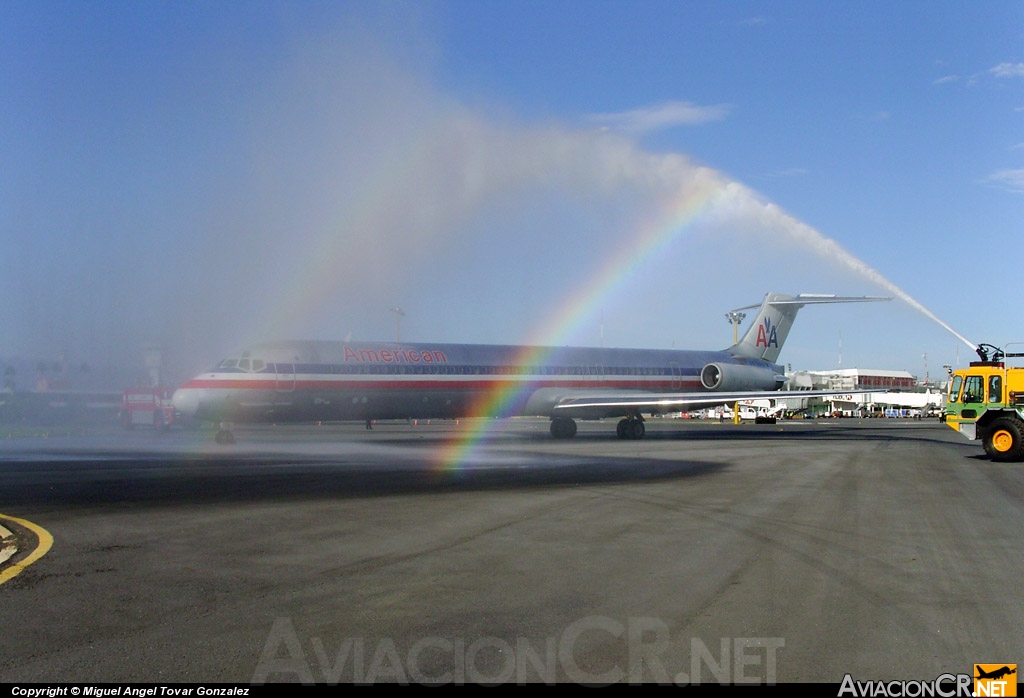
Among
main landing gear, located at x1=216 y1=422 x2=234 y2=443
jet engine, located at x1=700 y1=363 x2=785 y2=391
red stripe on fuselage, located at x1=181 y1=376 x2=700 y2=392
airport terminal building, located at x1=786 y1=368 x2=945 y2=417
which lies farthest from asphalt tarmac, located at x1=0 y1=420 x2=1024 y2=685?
airport terminal building, located at x1=786 y1=368 x2=945 y2=417

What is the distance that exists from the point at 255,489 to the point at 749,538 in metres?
9.99

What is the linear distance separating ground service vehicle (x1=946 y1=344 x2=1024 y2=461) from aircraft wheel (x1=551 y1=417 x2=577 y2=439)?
1728cm

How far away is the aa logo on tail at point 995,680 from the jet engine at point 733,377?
127 ft

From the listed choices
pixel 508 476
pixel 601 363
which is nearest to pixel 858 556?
pixel 508 476

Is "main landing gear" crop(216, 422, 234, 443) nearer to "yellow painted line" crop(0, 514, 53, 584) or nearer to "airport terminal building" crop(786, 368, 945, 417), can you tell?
"yellow painted line" crop(0, 514, 53, 584)

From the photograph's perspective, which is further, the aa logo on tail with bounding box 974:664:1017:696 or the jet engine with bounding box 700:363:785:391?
the jet engine with bounding box 700:363:785:391

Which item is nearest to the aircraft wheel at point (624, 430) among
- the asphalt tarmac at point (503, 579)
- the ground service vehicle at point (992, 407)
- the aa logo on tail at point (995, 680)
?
the ground service vehicle at point (992, 407)

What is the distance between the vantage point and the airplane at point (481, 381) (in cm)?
3031

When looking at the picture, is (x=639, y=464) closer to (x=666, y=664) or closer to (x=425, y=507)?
(x=425, y=507)

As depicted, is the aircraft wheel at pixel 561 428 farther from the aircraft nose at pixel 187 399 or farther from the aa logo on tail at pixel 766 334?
the aircraft nose at pixel 187 399

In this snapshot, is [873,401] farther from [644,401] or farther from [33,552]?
[33,552]

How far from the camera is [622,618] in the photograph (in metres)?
7.84

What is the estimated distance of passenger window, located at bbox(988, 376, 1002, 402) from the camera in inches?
1065

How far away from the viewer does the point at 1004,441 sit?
87.2 ft
